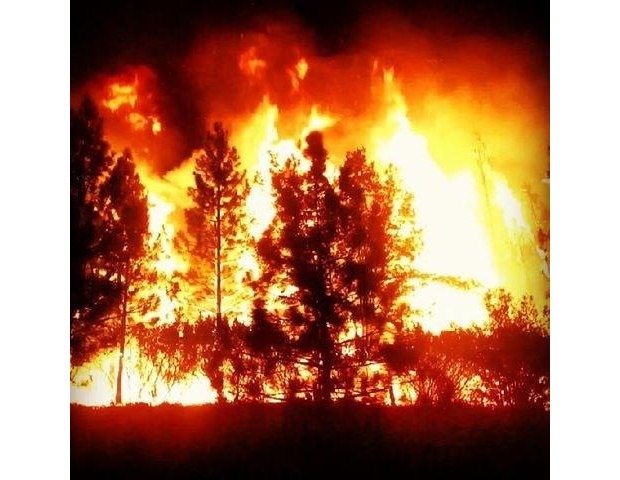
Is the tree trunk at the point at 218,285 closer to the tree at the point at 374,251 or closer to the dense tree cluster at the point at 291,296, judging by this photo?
the dense tree cluster at the point at 291,296

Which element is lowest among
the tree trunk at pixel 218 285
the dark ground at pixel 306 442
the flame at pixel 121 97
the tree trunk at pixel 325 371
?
the dark ground at pixel 306 442

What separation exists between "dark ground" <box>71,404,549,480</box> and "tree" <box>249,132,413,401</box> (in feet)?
0.70

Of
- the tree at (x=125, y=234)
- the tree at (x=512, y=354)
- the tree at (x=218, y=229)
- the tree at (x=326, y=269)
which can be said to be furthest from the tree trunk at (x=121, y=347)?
the tree at (x=512, y=354)

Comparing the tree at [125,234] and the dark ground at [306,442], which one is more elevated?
the tree at [125,234]

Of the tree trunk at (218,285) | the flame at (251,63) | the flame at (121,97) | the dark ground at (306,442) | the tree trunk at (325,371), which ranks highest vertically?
the flame at (251,63)

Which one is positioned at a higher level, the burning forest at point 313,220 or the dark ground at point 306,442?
the burning forest at point 313,220

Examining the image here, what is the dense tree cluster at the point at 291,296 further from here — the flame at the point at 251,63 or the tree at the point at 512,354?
the flame at the point at 251,63

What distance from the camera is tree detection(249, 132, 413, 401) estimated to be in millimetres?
3678

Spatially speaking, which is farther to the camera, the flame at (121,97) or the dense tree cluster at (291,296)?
the flame at (121,97)

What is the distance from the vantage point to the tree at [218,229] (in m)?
3.72

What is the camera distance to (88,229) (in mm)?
3752

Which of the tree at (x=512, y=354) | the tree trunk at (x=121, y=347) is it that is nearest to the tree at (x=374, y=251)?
the tree at (x=512, y=354)
